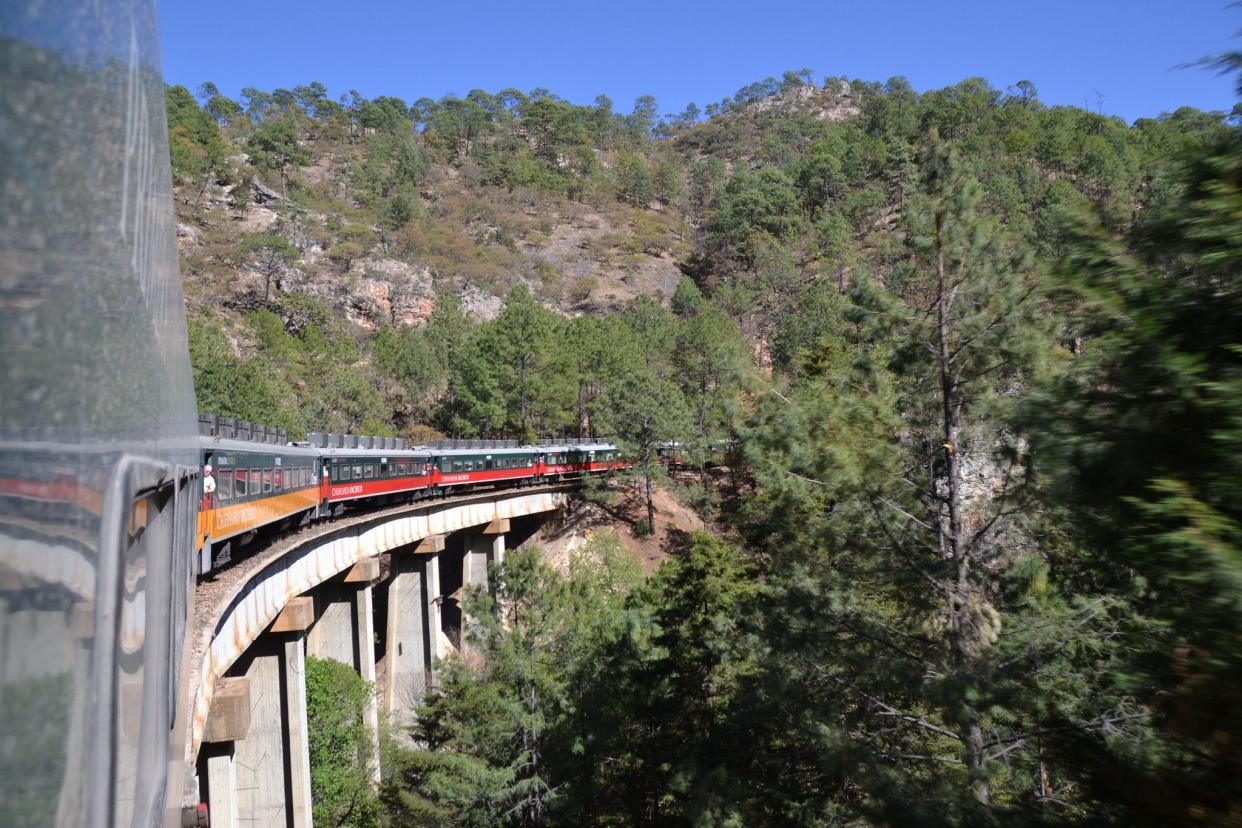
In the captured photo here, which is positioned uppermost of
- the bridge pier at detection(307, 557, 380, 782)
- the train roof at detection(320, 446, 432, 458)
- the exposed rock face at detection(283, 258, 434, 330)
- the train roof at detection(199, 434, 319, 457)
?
the exposed rock face at detection(283, 258, 434, 330)

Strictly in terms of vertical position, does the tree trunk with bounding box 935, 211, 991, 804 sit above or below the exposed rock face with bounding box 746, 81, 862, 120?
below

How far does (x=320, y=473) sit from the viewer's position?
22.4 meters

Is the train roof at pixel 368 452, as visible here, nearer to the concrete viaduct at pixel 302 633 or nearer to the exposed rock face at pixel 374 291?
the concrete viaduct at pixel 302 633

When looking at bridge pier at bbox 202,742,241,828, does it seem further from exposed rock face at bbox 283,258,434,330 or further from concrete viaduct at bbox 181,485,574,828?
exposed rock face at bbox 283,258,434,330

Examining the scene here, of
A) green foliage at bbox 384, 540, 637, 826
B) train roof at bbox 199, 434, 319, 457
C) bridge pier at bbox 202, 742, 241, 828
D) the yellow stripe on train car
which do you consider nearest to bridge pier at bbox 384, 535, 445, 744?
green foliage at bbox 384, 540, 637, 826

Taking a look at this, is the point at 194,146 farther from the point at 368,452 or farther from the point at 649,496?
the point at 368,452

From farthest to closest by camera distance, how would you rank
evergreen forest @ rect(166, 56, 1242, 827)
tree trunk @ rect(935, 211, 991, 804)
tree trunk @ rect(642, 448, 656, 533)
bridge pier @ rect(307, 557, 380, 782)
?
tree trunk @ rect(642, 448, 656, 533) → bridge pier @ rect(307, 557, 380, 782) → tree trunk @ rect(935, 211, 991, 804) → evergreen forest @ rect(166, 56, 1242, 827)

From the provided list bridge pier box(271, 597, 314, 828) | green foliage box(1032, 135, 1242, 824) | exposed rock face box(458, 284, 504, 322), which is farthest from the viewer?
exposed rock face box(458, 284, 504, 322)

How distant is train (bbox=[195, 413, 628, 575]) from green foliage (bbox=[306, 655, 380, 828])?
16.3ft

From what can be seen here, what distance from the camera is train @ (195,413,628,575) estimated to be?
42.6 ft

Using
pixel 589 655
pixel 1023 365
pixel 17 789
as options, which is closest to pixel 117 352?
pixel 17 789

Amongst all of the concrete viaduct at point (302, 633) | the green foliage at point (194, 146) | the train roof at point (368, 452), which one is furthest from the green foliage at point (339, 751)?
the green foliage at point (194, 146)

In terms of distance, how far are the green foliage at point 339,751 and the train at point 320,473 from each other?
195 inches

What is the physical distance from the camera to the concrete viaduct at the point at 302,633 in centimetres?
1111
